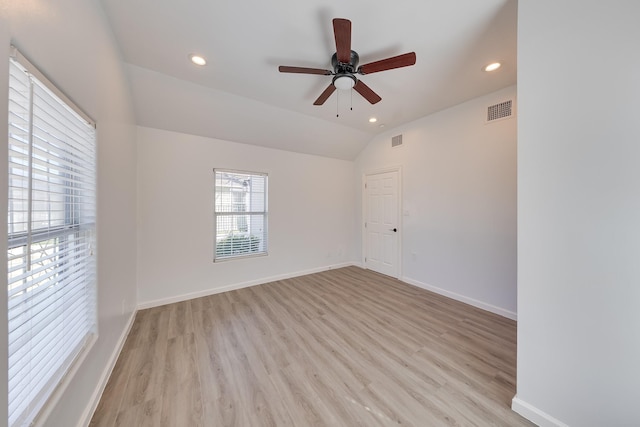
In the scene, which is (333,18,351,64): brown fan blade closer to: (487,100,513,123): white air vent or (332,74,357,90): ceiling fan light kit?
(332,74,357,90): ceiling fan light kit

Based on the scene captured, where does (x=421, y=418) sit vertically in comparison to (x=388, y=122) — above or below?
below

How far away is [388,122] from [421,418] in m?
3.79

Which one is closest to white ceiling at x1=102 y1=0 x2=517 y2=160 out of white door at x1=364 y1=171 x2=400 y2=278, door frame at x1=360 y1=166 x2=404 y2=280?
door frame at x1=360 y1=166 x2=404 y2=280

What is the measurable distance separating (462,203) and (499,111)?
123cm

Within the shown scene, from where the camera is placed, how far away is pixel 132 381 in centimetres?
169

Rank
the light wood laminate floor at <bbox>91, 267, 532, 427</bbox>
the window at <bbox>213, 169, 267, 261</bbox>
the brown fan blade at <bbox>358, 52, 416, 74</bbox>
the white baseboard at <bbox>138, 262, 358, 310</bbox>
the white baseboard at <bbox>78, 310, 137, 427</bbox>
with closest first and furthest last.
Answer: the white baseboard at <bbox>78, 310, 137, 427</bbox>, the light wood laminate floor at <bbox>91, 267, 532, 427</bbox>, the brown fan blade at <bbox>358, 52, 416, 74</bbox>, the white baseboard at <bbox>138, 262, 358, 310</bbox>, the window at <bbox>213, 169, 267, 261</bbox>

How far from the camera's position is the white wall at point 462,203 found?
270 cm

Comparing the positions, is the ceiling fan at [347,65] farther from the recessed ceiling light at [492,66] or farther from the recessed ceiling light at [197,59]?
the recessed ceiling light at [492,66]

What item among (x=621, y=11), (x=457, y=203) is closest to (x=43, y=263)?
(x=621, y=11)

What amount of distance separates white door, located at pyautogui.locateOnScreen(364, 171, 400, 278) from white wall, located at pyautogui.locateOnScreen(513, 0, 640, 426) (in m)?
2.62

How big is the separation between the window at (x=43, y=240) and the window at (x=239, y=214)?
6.68 feet

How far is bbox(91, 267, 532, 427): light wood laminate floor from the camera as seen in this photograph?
1436mm

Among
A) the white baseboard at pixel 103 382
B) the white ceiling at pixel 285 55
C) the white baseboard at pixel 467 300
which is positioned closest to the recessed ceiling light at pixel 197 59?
the white ceiling at pixel 285 55

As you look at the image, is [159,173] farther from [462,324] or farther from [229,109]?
[462,324]
